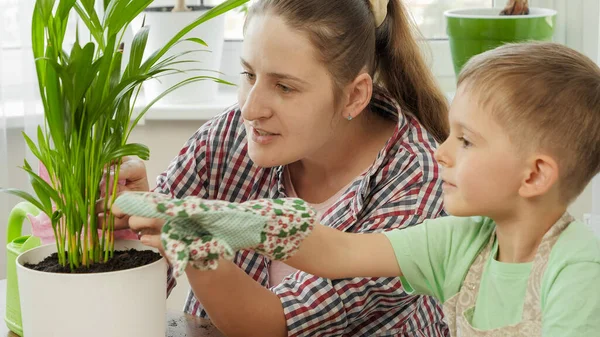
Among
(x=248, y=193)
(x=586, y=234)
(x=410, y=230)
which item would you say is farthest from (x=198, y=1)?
(x=586, y=234)

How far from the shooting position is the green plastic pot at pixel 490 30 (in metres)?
2.12

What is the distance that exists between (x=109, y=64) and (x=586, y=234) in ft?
1.97

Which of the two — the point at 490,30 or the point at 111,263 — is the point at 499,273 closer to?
the point at 111,263

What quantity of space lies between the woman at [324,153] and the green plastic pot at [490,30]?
53cm

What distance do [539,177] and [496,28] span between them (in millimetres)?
1077

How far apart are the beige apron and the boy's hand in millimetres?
250

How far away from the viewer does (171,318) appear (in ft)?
4.75

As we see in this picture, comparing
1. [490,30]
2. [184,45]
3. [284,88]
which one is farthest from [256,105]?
[184,45]

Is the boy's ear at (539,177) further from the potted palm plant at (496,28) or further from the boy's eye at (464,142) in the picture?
the potted palm plant at (496,28)

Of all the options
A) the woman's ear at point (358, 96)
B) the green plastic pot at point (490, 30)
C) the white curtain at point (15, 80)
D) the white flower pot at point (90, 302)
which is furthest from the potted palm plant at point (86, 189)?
the white curtain at point (15, 80)

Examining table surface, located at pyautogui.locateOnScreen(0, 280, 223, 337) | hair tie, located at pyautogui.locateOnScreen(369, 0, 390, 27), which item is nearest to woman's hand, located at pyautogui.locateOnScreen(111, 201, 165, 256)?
table surface, located at pyautogui.locateOnScreen(0, 280, 223, 337)

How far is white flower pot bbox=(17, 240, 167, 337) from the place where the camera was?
111cm

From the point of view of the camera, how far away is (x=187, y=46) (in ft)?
7.89

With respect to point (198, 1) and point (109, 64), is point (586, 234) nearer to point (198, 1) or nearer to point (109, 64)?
point (109, 64)
